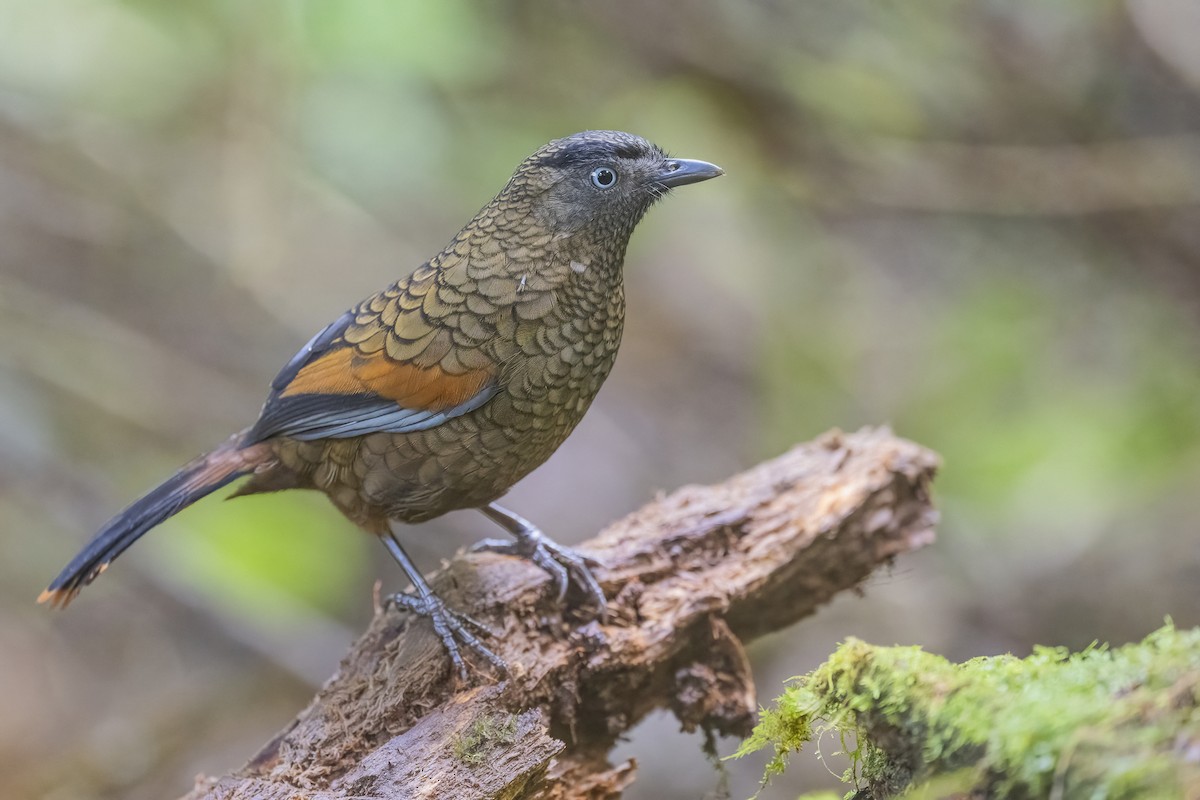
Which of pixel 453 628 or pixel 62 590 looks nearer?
pixel 453 628

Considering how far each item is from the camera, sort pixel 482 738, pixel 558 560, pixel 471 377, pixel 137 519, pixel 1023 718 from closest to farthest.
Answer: pixel 1023 718 → pixel 482 738 → pixel 471 377 → pixel 137 519 → pixel 558 560

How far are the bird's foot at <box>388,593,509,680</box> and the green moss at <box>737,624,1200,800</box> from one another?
126 centimetres

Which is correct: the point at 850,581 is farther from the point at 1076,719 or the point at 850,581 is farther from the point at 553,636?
the point at 1076,719

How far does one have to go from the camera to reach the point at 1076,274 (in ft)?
22.8

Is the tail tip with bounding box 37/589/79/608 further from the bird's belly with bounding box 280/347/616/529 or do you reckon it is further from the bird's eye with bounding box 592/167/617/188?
the bird's eye with bounding box 592/167/617/188

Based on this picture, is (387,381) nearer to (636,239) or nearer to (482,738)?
(482,738)

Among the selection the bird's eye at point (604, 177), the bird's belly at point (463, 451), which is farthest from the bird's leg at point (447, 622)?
the bird's eye at point (604, 177)

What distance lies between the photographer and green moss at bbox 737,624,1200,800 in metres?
1.60

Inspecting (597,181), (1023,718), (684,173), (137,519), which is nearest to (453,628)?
(137,519)

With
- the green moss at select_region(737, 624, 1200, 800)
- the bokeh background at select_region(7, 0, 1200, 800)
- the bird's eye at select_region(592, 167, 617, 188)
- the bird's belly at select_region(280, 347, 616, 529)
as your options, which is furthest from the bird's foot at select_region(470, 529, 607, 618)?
the bokeh background at select_region(7, 0, 1200, 800)

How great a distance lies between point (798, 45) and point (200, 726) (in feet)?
18.5

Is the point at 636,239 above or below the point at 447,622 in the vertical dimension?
above

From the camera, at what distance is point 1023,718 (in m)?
1.69

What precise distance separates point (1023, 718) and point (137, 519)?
2.71 metres
